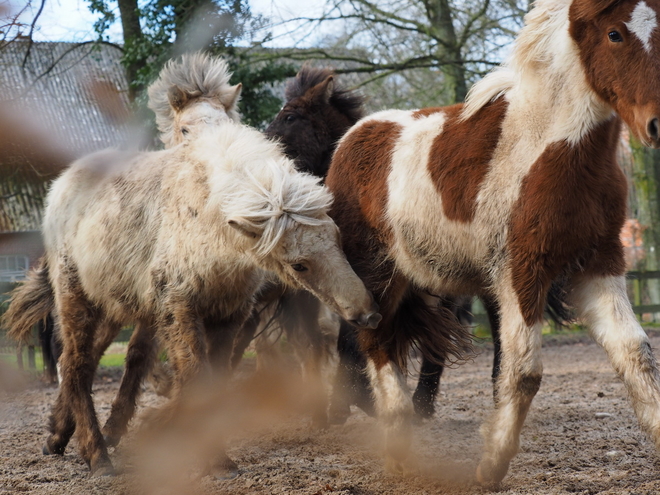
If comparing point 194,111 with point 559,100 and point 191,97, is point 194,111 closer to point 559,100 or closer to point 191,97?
point 191,97

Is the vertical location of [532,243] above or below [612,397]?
above

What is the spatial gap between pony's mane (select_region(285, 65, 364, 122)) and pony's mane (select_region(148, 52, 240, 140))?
0.55 m

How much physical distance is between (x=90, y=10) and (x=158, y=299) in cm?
410

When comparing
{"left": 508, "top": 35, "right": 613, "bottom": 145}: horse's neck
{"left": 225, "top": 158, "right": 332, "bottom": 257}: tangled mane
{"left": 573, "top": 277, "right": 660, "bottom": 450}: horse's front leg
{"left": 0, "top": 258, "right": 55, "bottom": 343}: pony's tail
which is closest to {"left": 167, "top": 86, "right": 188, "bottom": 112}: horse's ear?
{"left": 0, "top": 258, "right": 55, "bottom": 343}: pony's tail

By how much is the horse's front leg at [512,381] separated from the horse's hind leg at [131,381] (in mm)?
2329

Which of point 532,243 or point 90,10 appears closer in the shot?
point 532,243

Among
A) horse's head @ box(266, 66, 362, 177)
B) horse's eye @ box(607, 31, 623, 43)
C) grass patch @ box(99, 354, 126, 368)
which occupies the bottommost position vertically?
grass patch @ box(99, 354, 126, 368)

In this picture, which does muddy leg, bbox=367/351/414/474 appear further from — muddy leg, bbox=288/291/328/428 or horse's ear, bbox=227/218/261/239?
muddy leg, bbox=288/291/328/428

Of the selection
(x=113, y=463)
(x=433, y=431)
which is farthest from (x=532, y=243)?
(x=113, y=463)

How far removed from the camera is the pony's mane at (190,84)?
6066mm

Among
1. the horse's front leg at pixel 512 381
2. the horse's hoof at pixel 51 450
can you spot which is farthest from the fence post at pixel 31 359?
the horse's front leg at pixel 512 381

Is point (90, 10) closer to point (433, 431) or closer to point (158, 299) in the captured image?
point (158, 299)

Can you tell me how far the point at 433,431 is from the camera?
5.09 m

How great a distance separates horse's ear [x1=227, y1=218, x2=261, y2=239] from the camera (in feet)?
12.1
